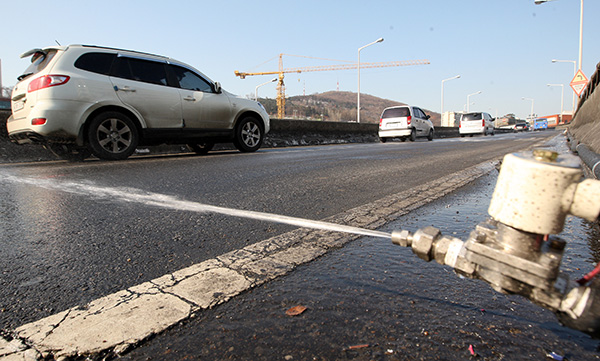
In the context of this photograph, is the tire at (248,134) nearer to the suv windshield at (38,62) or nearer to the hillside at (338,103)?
the suv windshield at (38,62)

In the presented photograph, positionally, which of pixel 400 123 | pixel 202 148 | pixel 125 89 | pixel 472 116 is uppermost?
pixel 472 116

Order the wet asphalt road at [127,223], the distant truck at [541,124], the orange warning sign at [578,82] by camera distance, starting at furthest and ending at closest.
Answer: the distant truck at [541,124], the orange warning sign at [578,82], the wet asphalt road at [127,223]

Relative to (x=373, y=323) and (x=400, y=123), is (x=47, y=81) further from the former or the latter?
(x=400, y=123)

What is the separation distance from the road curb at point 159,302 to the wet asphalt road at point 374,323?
0.25 feet

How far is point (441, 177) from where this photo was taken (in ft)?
16.0

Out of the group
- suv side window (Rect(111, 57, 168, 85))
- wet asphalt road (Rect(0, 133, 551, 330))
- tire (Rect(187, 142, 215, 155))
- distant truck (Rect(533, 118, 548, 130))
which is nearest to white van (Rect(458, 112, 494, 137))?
tire (Rect(187, 142, 215, 155))

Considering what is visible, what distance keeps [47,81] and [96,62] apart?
872mm

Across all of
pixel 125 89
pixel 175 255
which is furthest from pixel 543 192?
pixel 125 89

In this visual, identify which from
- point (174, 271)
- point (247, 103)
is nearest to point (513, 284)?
point (174, 271)

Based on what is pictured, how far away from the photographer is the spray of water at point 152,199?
7.93 feet

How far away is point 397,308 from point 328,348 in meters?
0.36

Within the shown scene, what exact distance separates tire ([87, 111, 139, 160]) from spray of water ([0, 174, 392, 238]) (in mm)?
1668

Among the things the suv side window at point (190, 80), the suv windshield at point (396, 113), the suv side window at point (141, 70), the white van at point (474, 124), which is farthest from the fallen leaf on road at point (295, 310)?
the white van at point (474, 124)

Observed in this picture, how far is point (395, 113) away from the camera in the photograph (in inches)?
715
